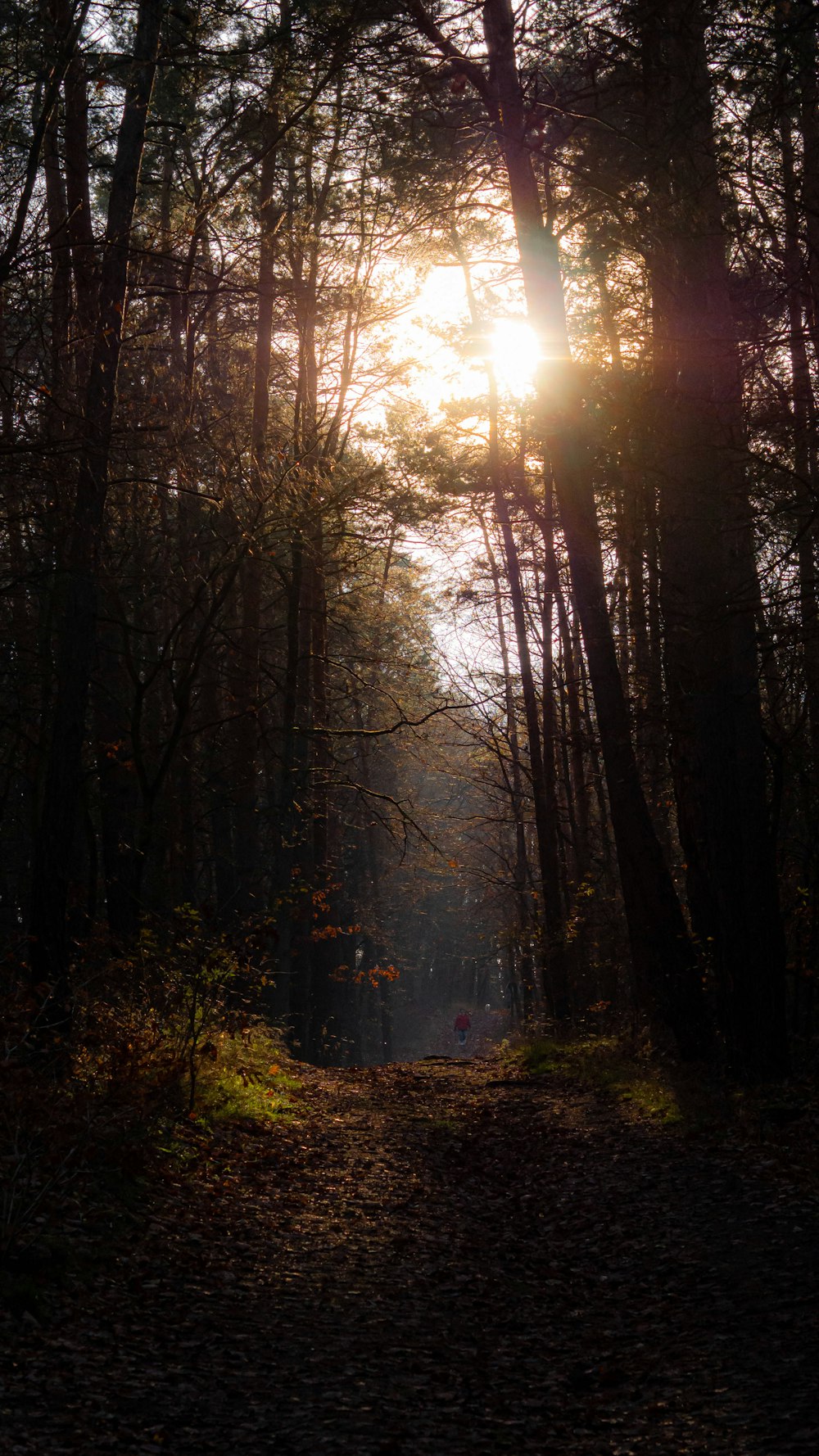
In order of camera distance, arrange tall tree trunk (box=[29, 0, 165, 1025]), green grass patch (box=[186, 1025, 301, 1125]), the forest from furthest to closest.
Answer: green grass patch (box=[186, 1025, 301, 1125]) → tall tree trunk (box=[29, 0, 165, 1025]) → the forest

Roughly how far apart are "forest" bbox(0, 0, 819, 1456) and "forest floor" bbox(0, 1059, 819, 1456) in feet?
0.10

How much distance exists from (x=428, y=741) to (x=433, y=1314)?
8.54 m

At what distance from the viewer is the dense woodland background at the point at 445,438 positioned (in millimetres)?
7426

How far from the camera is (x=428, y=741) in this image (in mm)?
13359

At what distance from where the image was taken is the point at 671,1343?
15.3 ft

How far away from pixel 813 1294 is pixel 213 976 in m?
5.42

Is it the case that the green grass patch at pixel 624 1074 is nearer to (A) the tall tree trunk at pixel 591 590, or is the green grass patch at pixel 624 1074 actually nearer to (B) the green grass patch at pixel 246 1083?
(A) the tall tree trunk at pixel 591 590

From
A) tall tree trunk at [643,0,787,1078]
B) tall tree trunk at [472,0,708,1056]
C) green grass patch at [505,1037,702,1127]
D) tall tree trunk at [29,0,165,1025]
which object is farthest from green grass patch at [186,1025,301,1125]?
tall tree trunk at [643,0,787,1078]

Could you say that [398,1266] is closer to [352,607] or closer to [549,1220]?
[549,1220]

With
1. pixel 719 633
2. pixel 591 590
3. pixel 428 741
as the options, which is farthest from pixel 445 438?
pixel 719 633

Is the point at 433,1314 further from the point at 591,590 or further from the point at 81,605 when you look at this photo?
the point at 591,590

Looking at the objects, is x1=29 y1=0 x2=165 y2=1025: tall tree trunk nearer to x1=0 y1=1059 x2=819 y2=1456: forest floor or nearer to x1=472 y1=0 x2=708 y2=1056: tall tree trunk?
x1=0 y1=1059 x2=819 y2=1456: forest floor

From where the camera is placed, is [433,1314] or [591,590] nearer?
[433,1314]

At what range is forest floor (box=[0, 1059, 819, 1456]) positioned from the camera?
3.86m
